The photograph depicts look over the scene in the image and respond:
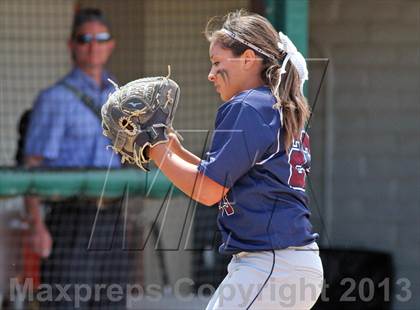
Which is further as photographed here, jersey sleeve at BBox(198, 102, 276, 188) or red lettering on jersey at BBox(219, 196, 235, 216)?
red lettering on jersey at BBox(219, 196, 235, 216)

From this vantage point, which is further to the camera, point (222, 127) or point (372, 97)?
point (372, 97)

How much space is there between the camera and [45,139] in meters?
5.39

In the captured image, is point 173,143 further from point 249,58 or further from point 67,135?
point 67,135

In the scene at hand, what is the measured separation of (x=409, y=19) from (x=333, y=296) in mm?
1783

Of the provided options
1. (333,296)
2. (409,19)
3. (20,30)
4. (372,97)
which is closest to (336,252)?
(333,296)

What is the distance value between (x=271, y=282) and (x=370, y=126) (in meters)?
3.18

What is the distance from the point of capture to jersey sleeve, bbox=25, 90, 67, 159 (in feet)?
17.6

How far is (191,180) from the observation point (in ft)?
10.2

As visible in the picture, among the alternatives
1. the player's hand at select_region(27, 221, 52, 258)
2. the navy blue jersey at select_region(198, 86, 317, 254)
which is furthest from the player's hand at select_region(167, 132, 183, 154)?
the player's hand at select_region(27, 221, 52, 258)

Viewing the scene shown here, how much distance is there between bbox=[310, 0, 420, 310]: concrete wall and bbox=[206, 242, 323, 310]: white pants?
9.16ft

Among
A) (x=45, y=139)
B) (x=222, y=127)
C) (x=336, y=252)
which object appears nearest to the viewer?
(x=222, y=127)

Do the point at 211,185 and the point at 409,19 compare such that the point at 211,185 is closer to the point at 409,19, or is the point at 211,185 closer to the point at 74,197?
the point at 74,197

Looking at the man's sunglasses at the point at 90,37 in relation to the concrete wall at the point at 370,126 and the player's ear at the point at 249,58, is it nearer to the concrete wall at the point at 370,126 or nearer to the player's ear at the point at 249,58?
the concrete wall at the point at 370,126

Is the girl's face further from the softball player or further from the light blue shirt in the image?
the light blue shirt
